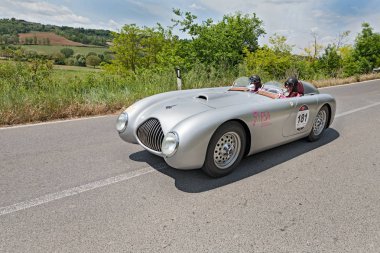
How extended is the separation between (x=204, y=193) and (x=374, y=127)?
473 centimetres

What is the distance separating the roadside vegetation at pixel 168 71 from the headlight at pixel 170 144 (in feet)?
12.1

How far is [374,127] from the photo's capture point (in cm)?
556

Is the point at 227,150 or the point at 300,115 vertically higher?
the point at 300,115

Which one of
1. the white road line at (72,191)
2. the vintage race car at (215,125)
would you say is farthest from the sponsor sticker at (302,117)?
the white road line at (72,191)

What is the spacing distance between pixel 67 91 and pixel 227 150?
16.5 feet

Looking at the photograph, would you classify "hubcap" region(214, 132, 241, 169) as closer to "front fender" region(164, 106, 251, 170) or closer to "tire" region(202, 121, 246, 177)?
"tire" region(202, 121, 246, 177)

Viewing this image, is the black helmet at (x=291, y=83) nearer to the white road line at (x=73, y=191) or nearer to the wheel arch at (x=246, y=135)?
the wheel arch at (x=246, y=135)

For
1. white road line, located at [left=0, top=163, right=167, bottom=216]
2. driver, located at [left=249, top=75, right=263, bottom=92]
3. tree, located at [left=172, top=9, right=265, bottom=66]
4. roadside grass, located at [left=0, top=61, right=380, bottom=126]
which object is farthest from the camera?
tree, located at [left=172, top=9, right=265, bottom=66]

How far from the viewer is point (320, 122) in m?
4.50

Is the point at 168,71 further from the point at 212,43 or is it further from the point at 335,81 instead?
the point at 335,81

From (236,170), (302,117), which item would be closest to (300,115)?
(302,117)

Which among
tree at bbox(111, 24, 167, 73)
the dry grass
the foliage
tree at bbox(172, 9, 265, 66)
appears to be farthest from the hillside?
the dry grass

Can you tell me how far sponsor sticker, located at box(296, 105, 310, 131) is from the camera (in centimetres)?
383

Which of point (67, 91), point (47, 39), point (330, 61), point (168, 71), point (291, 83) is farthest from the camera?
point (47, 39)
